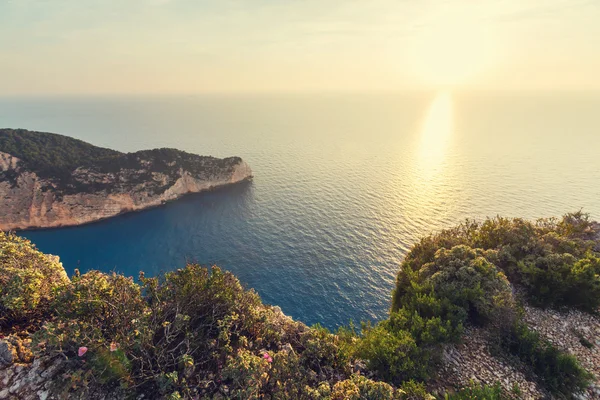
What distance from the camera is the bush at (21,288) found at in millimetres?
12867

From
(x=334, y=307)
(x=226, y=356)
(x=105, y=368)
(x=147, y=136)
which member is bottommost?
(x=334, y=307)

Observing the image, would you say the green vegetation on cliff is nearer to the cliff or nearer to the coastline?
the cliff

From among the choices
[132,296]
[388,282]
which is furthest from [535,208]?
[132,296]

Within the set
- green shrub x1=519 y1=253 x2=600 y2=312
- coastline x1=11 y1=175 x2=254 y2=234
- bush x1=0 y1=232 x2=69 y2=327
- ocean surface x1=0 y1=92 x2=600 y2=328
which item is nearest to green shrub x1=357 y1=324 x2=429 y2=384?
green shrub x1=519 y1=253 x2=600 y2=312

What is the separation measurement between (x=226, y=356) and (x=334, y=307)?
1441 inches

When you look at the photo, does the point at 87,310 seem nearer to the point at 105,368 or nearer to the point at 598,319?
the point at 105,368

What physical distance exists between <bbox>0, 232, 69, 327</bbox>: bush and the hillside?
6 centimetres

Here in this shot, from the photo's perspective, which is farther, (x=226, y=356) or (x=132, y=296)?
(x=132, y=296)

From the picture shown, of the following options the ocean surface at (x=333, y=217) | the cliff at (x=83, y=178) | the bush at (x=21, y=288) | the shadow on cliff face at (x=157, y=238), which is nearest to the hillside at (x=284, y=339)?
the bush at (x=21, y=288)

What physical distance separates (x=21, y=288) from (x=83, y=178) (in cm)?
9432

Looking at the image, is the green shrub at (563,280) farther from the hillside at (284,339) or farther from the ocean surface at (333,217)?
the ocean surface at (333,217)

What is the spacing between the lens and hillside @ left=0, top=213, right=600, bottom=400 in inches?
465

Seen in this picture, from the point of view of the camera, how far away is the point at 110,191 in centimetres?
8531

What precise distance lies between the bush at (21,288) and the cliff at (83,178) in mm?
81443
